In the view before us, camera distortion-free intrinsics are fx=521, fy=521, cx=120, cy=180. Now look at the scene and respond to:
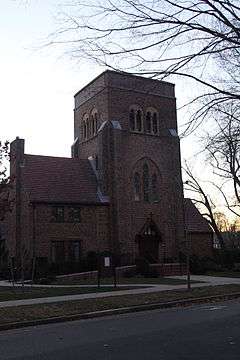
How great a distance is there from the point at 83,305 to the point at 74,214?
22.8m

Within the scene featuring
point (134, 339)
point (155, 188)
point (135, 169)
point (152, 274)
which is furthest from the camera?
point (155, 188)

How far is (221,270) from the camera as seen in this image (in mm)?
39656

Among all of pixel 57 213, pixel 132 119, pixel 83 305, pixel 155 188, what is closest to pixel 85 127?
pixel 132 119

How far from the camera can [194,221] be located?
45.6 m

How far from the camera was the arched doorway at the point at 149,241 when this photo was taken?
40844 millimetres

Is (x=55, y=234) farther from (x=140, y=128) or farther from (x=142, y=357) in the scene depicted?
(x=142, y=357)

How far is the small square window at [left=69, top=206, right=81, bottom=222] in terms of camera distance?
38.9 metres

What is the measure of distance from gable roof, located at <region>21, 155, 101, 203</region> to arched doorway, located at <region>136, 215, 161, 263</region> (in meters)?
4.35

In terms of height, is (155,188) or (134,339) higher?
(155,188)

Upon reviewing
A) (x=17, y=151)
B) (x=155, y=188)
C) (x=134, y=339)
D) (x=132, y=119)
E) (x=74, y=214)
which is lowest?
(x=134, y=339)

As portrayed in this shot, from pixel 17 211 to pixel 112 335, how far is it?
29.6 m

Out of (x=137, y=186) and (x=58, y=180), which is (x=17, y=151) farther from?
(x=137, y=186)

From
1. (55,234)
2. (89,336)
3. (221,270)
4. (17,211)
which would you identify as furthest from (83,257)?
(89,336)

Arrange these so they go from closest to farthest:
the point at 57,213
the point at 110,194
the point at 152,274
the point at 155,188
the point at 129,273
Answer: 1. the point at 152,274
2. the point at 129,273
3. the point at 57,213
4. the point at 110,194
5. the point at 155,188
